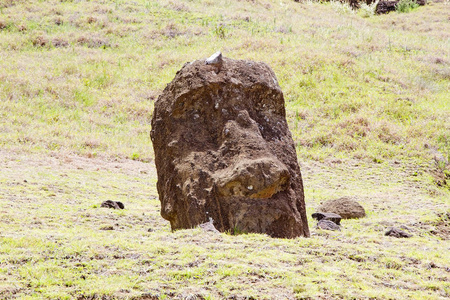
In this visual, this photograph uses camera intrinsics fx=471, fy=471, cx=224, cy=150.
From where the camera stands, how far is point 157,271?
3.95 meters

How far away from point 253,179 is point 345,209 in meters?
3.61

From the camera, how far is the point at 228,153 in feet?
18.9

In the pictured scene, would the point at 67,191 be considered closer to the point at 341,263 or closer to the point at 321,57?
the point at 341,263

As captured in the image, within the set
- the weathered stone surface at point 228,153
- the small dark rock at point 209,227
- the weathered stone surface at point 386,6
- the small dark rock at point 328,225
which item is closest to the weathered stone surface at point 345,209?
the small dark rock at point 328,225

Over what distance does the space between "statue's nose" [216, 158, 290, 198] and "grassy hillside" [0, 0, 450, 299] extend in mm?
553

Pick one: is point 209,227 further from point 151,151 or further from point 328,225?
point 151,151

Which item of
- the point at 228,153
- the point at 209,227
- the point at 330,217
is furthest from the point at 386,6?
the point at 209,227

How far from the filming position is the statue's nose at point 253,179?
530 cm

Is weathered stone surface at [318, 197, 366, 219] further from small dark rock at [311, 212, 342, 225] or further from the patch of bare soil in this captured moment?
the patch of bare soil

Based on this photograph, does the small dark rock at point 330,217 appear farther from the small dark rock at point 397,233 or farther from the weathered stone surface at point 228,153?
the weathered stone surface at point 228,153

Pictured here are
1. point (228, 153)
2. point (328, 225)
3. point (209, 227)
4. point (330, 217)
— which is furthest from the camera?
point (330, 217)

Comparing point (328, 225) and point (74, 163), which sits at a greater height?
point (328, 225)

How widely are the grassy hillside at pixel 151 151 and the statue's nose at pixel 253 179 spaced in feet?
1.81

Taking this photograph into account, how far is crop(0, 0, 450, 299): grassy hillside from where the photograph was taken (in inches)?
156
